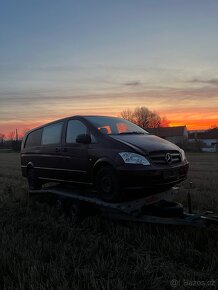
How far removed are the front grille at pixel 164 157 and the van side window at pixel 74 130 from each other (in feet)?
5.47

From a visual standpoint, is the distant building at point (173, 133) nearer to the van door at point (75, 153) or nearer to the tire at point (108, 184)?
the van door at point (75, 153)

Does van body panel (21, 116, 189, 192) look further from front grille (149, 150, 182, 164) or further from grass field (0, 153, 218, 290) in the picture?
grass field (0, 153, 218, 290)

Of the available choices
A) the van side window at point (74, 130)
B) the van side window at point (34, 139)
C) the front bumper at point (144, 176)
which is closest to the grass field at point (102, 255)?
the front bumper at point (144, 176)

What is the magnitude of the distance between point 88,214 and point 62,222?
50cm

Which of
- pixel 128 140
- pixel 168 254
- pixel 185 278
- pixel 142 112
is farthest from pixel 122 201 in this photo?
pixel 142 112

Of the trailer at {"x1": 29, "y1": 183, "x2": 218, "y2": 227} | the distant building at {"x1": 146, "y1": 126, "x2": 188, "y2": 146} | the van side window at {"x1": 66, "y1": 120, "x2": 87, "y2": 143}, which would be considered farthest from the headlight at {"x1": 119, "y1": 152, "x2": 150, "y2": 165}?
the distant building at {"x1": 146, "y1": 126, "x2": 188, "y2": 146}

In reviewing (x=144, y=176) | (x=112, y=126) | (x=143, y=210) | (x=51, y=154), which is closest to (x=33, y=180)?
(x=51, y=154)

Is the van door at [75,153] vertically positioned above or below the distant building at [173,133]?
below

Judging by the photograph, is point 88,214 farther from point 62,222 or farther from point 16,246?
point 16,246

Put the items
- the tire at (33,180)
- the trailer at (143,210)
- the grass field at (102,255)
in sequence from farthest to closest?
the tire at (33,180) < the trailer at (143,210) < the grass field at (102,255)

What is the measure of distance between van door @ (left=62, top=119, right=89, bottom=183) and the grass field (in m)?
0.82

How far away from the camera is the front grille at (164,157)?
6306mm

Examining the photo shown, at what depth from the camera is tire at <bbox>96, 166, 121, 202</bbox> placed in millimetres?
6387

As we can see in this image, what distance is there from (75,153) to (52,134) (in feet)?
4.20
